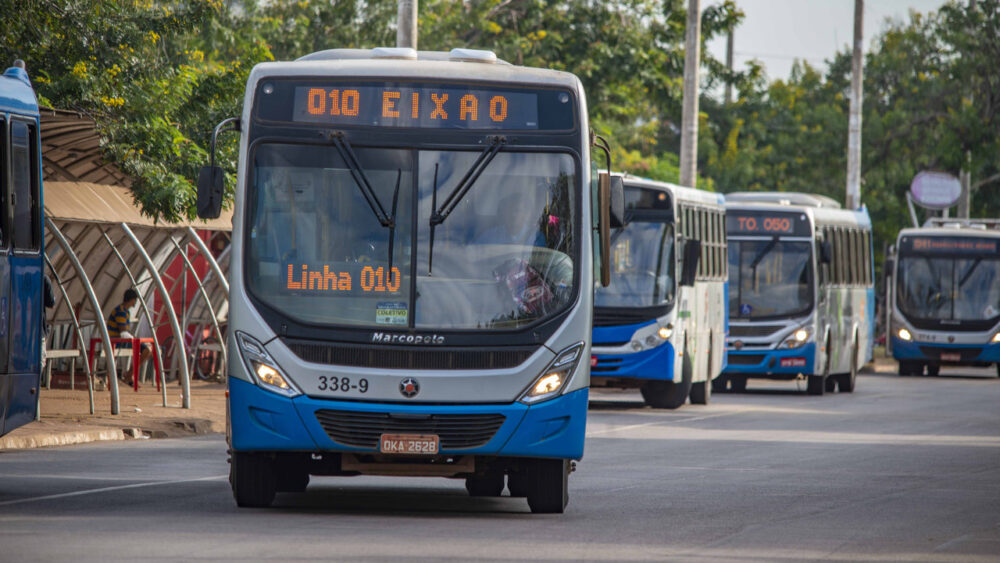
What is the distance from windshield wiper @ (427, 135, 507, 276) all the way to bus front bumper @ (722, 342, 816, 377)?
19.2m

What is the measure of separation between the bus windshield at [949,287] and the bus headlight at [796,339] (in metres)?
11.5

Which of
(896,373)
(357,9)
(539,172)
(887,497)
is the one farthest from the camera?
(896,373)

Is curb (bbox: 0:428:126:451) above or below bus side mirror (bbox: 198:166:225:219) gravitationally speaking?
below

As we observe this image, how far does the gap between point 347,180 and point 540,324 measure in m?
1.60

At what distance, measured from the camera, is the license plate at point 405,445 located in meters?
11.3

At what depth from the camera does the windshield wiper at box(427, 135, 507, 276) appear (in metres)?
11.8

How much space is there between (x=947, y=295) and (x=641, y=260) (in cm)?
1805

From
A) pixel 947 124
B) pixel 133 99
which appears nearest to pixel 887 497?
pixel 133 99

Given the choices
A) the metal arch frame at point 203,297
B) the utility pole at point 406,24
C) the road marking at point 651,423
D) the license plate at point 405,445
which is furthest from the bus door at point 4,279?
the utility pole at point 406,24

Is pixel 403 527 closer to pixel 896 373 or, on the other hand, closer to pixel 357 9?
pixel 357 9

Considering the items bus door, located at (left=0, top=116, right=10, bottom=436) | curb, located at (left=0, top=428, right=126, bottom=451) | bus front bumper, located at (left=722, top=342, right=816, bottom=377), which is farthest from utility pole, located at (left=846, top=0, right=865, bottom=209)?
bus door, located at (left=0, top=116, right=10, bottom=436)

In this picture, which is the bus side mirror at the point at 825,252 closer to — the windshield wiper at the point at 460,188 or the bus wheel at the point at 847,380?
the bus wheel at the point at 847,380

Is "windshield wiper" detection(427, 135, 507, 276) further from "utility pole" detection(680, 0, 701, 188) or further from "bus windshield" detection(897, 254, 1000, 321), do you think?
"bus windshield" detection(897, 254, 1000, 321)

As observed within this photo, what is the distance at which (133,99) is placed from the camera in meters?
19.5
